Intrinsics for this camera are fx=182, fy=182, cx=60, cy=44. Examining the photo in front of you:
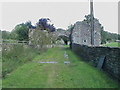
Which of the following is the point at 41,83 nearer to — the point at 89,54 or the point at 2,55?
the point at 2,55

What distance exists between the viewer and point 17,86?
5871 millimetres

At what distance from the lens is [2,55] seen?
11.1 metres

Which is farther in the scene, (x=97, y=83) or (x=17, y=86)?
(x=97, y=83)

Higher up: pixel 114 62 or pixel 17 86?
pixel 114 62

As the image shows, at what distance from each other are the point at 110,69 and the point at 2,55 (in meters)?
Answer: 6.57

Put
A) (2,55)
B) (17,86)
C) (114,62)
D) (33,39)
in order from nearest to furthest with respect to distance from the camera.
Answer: (17,86) → (114,62) → (2,55) → (33,39)

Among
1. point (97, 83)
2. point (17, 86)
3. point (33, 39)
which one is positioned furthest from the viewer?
point (33, 39)

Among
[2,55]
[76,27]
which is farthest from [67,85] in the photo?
[76,27]

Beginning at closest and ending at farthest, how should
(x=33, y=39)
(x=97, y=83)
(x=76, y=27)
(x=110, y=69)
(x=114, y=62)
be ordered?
(x=97, y=83)
(x=114, y=62)
(x=110, y=69)
(x=33, y=39)
(x=76, y=27)

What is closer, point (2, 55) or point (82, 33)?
point (2, 55)

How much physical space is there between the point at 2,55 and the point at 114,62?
685cm

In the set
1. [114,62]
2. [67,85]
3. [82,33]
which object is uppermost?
[82,33]

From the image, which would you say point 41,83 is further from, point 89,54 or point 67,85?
point 89,54

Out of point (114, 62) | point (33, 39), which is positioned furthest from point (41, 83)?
point (33, 39)
